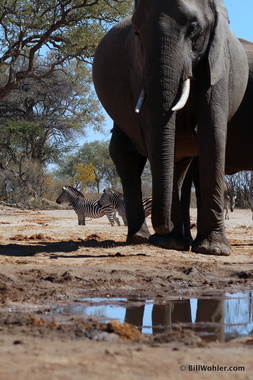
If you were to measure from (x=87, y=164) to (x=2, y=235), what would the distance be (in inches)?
1540

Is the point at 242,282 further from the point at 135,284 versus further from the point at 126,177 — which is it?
the point at 126,177

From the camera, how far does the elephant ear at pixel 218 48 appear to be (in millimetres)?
8445

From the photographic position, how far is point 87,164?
50.6 metres

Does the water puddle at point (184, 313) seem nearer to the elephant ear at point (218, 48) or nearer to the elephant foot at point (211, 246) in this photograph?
the elephant foot at point (211, 246)

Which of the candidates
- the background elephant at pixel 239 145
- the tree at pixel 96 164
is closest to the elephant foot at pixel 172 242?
the background elephant at pixel 239 145

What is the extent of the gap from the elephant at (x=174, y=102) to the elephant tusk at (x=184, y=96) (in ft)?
0.04

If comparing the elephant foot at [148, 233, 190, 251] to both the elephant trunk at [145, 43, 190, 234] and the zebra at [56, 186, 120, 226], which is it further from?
the zebra at [56, 186, 120, 226]

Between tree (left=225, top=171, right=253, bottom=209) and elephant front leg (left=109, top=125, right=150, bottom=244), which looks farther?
tree (left=225, top=171, right=253, bottom=209)

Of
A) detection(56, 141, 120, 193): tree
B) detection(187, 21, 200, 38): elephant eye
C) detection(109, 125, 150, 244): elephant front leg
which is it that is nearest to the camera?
detection(187, 21, 200, 38): elephant eye

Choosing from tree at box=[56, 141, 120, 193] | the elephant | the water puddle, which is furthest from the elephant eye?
tree at box=[56, 141, 120, 193]

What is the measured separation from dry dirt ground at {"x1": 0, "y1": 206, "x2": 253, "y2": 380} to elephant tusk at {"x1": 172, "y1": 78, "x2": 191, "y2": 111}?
5.34 ft

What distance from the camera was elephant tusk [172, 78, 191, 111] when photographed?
7797 millimetres

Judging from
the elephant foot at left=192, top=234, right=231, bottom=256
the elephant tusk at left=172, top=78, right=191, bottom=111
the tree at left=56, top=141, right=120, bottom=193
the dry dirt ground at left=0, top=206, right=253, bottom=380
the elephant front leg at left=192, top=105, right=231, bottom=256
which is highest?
the tree at left=56, top=141, right=120, bottom=193

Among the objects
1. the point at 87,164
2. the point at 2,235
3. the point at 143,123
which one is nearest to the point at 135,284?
the point at 143,123
